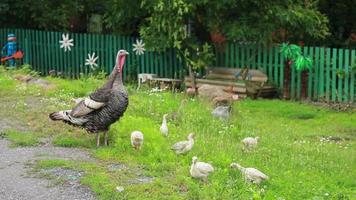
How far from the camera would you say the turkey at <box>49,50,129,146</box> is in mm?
8492

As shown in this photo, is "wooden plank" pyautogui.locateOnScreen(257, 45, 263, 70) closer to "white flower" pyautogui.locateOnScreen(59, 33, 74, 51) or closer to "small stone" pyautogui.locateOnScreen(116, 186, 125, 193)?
"white flower" pyautogui.locateOnScreen(59, 33, 74, 51)

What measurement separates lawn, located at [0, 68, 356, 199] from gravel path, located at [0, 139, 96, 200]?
186 mm

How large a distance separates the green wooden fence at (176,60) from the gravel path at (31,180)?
29.5ft

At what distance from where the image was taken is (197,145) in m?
8.81

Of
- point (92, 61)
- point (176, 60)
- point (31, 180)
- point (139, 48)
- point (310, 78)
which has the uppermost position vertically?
point (139, 48)

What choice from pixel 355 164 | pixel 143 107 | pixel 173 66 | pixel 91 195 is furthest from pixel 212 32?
pixel 91 195

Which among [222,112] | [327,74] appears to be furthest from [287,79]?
[222,112]

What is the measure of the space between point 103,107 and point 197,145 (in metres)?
1.37

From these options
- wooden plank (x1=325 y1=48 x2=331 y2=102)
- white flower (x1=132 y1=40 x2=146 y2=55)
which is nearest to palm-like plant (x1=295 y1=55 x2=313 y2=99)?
wooden plank (x1=325 y1=48 x2=331 y2=102)

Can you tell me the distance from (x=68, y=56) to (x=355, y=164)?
526 inches

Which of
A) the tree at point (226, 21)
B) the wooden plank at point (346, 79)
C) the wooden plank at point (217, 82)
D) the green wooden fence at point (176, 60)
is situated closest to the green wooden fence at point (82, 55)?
the green wooden fence at point (176, 60)

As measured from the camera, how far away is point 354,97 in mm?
15695

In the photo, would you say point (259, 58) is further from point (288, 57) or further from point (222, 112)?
point (222, 112)

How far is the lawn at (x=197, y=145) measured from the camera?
22.9 feet
